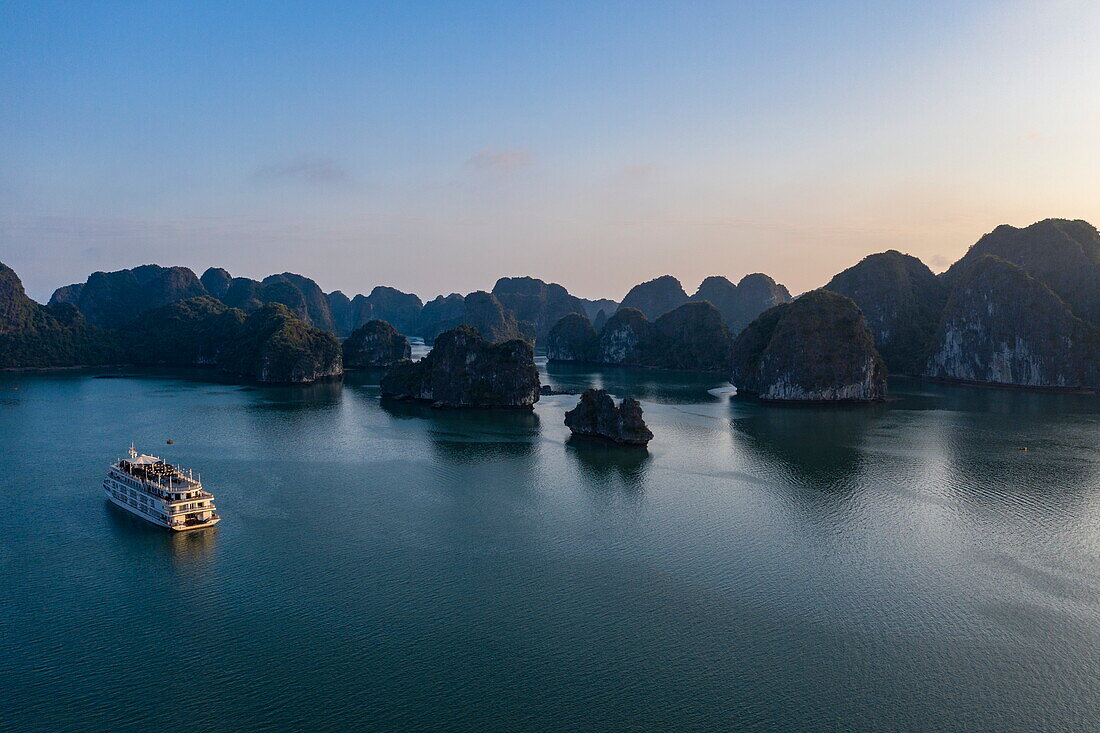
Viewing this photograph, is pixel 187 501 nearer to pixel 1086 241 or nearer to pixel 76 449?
pixel 76 449

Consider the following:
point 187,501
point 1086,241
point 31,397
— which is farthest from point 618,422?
point 1086,241

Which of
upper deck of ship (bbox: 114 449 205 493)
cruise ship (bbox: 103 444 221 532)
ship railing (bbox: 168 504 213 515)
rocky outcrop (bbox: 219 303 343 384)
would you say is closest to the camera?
ship railing (bbox: 168 504 213 515)

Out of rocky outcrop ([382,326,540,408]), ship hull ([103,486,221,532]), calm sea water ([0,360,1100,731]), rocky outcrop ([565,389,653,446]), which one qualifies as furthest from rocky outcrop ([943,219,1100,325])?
ship hull ([103,486,221,532])

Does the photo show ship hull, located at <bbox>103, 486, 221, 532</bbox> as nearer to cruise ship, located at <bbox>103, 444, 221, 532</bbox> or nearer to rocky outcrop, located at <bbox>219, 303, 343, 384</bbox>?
cruise ship, located at <bbox>103, 444, 221, 532</bbox>

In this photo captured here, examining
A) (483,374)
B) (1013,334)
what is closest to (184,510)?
(483,374)

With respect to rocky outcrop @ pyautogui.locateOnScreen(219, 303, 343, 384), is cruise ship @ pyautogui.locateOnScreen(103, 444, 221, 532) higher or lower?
lower

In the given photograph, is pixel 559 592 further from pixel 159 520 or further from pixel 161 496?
pixel 161 496

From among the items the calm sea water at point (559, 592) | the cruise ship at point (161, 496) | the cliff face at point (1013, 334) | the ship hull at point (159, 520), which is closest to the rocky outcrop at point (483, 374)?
the calm sea water at point (559, 592)
